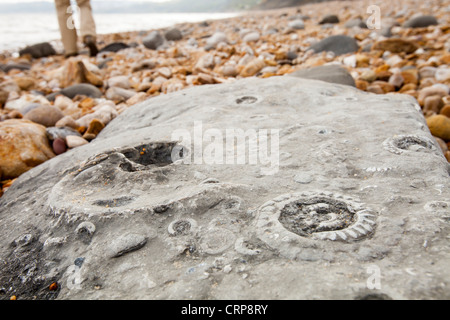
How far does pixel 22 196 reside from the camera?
200cm

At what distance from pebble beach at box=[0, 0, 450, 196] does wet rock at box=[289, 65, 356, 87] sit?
0.07ft

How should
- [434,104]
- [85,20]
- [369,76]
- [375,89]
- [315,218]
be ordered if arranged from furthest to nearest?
[85,20] < [369,76] < [375,89] < [434,104] < [315,218]

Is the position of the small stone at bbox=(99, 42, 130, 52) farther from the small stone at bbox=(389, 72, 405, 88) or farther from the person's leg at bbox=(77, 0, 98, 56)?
the small stone at bbox=(389, 72, 405, 88)

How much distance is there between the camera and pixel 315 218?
134cm

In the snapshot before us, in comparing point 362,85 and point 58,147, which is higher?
point 362,85

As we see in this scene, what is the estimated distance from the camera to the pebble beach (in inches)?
119

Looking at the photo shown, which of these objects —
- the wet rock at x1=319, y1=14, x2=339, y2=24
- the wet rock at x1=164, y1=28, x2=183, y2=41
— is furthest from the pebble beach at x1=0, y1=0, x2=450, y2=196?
the wet rock at x1=319, y1=14, x2=339, y2=24

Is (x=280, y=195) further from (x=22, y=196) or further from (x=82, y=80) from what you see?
(x=82, y=80)

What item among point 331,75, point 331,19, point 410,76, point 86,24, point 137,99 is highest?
point 86,24

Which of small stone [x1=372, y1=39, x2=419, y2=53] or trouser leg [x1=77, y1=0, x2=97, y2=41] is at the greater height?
trouser leg [x1=77, y1=0, x2=97, y2=41]

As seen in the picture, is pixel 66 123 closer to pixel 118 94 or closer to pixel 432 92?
pixel 118 94

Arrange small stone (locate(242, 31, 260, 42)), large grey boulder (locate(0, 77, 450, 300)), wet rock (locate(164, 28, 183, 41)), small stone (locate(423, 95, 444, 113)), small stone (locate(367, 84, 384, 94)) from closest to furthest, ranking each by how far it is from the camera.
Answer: large grey boulder (locate(0, 77, 450, 300)) < small stone (locate(423, 95, 444, 113)) < small stone (locate(367, 84, 384, 94)) < small stone (locate(242, 31, 260, 42)) < wet rock (locate(164, 28, 183, 41))

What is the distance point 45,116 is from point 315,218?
315cm

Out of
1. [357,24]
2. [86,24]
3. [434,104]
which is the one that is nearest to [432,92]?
[434,104]
